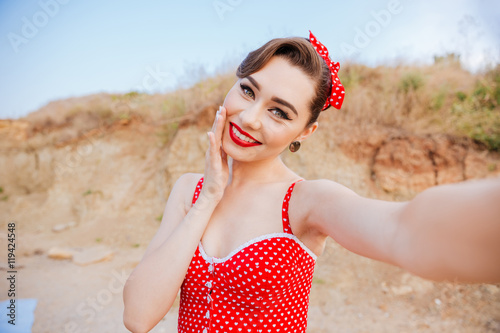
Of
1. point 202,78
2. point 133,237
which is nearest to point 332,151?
point 202,78

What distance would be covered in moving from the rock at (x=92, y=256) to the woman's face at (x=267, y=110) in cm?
543

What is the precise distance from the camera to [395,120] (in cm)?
554

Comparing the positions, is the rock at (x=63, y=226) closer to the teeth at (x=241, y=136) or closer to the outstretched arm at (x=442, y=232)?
the teeth at (x=241, y=136)

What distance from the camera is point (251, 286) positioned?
1.30 meters

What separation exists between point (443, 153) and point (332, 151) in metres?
1.77

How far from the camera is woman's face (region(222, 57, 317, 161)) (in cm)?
→ 139

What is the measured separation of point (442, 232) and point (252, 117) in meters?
0.91

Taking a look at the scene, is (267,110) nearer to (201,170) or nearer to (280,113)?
(280,113)

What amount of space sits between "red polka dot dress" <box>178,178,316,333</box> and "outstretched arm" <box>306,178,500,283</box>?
0.48 meters

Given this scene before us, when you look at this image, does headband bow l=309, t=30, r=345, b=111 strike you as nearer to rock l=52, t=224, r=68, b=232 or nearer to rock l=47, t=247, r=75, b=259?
rock l=47, t=247, r=75, b=259

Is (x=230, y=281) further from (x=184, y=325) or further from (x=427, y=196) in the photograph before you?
(x=427, y=196)

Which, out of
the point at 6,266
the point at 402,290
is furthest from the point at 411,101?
the point at 6,266

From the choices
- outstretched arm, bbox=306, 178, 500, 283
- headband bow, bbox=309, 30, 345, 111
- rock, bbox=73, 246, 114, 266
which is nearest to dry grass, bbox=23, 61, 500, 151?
rock, bbox=73, 246, 114, 266

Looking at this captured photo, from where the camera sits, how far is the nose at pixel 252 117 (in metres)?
1.37
